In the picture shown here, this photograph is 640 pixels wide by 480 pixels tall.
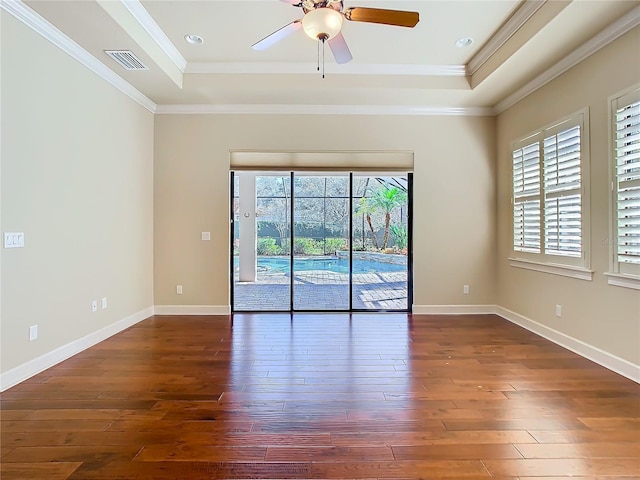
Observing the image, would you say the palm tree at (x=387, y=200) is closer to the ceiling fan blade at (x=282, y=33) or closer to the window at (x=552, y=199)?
the window at (x=552, y=199)

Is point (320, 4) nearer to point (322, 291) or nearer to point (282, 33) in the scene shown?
point (282, 33)

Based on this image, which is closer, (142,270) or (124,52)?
(124,52)

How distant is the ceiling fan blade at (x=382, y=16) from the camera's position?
2408mm

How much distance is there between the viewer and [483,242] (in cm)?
495

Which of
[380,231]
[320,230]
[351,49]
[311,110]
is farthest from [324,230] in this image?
[351,49]

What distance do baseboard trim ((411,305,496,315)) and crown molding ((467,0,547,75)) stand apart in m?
3.12

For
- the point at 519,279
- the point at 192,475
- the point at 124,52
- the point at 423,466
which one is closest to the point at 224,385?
the point at 192,475

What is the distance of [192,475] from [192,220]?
147 inches

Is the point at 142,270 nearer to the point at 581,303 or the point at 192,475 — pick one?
the point at 192,475

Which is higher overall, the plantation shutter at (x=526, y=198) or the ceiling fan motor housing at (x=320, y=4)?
the ceiling fan motor housing at (x=320, y=4)

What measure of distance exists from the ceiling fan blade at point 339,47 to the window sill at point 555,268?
3.01m

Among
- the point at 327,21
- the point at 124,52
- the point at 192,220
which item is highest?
the point at 124,52

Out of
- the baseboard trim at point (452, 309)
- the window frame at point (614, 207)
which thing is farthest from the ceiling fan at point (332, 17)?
the baseboard trim at point (452, 309)

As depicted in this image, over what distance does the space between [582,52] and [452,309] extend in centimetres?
333
